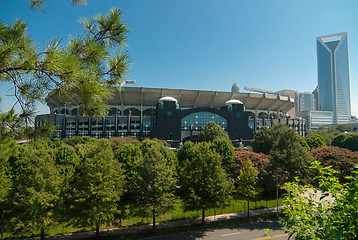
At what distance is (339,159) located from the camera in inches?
1109

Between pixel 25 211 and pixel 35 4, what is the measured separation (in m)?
15.7

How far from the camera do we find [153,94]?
234ft

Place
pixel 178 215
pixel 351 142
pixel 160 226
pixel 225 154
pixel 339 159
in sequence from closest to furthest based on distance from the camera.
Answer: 1. pixel 160 226
2. pixel 178 215
3. pixel 339 159
4. pixel 225 154
5. pixel 351 142

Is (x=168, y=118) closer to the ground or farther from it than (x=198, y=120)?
farther from it

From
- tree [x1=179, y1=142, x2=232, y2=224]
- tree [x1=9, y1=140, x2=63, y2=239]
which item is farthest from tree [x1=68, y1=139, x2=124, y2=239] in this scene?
tree [x1=179, y1=142, x2=232, y2=224]

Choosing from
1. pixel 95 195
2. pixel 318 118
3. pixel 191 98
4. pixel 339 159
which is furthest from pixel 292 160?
pixel 318 118

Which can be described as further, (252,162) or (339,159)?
(252,162)

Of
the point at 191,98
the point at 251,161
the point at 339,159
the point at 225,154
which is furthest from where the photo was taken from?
the point at 191,98

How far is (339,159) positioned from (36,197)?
35.1 m

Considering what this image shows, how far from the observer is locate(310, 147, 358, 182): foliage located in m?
27.1

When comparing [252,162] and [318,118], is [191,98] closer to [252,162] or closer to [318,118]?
[252,162]

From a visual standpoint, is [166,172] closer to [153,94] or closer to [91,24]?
[91,24]

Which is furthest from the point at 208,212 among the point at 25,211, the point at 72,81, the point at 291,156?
the point at 72,81

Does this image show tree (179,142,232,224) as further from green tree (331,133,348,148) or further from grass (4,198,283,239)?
green tree (331,133,348,148)
